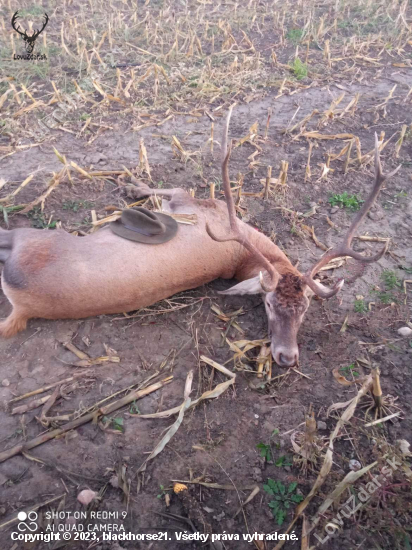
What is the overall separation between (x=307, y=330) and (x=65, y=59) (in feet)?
21.5

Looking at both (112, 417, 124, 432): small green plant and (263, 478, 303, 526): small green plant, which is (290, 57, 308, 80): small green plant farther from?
(263, 478, 303, 526): small green plant

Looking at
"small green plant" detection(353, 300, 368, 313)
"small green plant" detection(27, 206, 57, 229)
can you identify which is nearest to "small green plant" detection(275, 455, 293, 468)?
"small green plant" detection(353, 300, 368, 313)

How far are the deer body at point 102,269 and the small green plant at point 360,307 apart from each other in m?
0.82

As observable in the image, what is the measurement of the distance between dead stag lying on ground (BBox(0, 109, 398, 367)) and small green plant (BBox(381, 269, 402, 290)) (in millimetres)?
1023

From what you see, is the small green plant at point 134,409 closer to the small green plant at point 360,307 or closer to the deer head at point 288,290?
the deer head at point 288,290

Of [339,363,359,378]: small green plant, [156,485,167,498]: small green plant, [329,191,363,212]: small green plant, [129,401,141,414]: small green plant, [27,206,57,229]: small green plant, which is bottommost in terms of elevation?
[339,363,359,378]: small green plant

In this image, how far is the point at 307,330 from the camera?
14.4 feet

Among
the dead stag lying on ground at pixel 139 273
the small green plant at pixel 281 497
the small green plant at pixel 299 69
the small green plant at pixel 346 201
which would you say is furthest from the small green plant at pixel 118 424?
the small green plant at pixel 299 69

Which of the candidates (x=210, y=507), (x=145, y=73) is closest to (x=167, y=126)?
(x=145, y=73)

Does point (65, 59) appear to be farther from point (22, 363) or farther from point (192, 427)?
point (192, 427)

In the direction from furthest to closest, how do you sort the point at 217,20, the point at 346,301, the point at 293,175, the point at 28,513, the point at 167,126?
the point at 217,20 < the point at 167,126 < the point at 293,175 < the point at 346,301 < the point at 28,513

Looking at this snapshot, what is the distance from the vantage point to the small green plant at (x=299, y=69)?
7910 millimetres

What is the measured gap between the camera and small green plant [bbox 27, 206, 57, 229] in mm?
4973
